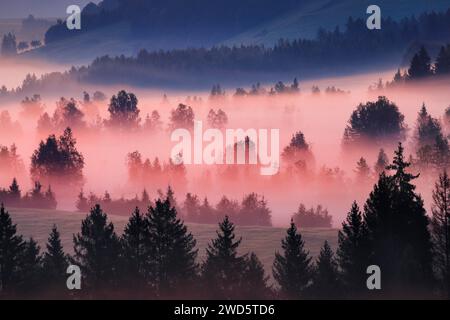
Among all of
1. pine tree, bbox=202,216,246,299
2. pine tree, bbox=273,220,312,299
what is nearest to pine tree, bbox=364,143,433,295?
pine tree, bbox=273,220,312,299

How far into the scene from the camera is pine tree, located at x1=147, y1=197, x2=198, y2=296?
7731cm

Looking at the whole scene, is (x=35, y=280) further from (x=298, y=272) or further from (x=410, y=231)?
(x=410, y=231)

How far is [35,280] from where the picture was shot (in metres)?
75.9

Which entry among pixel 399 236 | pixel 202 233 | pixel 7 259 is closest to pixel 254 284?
pixel 399 236

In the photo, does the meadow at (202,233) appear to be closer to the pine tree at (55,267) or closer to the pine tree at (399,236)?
the pine tree at (399,236)

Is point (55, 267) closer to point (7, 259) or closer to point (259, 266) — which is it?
point (7, 259)

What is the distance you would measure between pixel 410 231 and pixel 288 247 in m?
12.2

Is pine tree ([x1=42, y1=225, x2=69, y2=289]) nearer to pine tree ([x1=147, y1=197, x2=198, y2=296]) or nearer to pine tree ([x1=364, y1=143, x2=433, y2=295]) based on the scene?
pine tree ([x1=147, y1=197, x2=198, y2=296])

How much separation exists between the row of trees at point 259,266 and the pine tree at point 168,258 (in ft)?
0.31

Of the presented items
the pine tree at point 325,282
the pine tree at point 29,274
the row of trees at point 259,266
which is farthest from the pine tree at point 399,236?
the pine tree at point 29,274

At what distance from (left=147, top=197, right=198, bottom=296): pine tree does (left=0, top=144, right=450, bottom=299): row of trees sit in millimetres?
95

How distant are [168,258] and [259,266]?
8.78 meters
